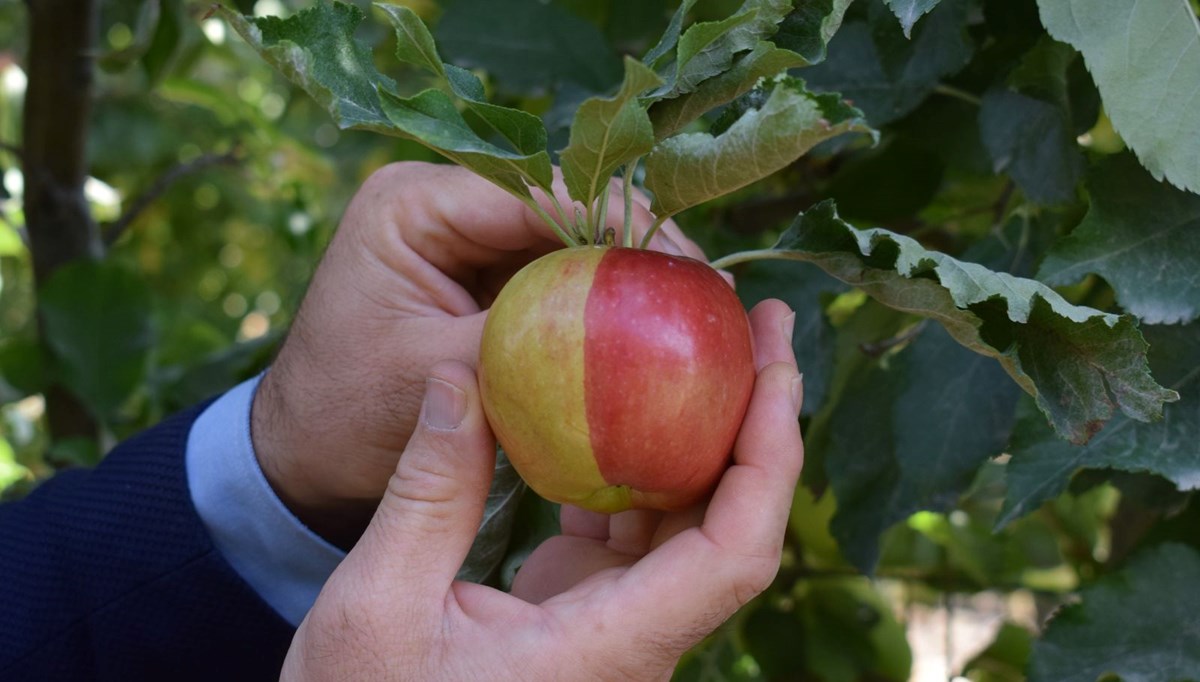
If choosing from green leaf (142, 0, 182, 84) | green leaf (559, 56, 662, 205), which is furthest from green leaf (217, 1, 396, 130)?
green leaf (142, 0, 182, 84)

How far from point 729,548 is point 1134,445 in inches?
13.5

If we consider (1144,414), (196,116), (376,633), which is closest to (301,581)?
(376,633)

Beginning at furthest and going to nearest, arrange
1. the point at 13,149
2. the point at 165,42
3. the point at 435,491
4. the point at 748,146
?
the point at 165,42 → the point at 13,149 → the point at 435,491 → the point at 748,146

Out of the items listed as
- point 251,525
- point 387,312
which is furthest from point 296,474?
point 387,312

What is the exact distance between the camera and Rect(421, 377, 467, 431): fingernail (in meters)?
0.81

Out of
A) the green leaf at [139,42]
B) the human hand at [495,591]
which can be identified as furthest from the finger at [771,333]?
the green leaf at [139,42]

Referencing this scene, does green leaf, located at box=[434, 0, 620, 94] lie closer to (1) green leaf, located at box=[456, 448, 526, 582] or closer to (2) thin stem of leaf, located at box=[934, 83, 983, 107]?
(2) thin stem of leaf, located at box=[934, 83, 983, 107]

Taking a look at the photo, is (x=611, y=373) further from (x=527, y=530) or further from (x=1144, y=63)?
(x=1144, y=63)

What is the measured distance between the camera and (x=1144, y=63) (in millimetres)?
849

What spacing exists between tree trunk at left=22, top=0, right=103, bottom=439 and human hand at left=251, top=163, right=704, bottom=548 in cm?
65

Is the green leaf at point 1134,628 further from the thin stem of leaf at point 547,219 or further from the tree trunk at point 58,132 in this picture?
the tree trunk at point 58,132

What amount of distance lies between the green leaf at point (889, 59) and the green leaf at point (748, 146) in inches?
12.1

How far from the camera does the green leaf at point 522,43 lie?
140cm

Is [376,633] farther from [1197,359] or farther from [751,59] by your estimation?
[1197,359]
